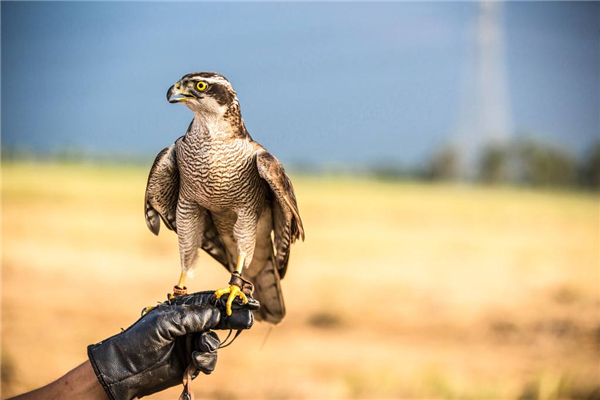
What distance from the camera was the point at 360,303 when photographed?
1263 cm

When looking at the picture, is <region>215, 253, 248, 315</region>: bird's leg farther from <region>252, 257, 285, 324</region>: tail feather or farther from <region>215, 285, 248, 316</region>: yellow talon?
<region>252, 257, 285, 324</region>: tail feather

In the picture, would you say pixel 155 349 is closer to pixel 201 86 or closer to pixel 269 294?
pixel 269 294

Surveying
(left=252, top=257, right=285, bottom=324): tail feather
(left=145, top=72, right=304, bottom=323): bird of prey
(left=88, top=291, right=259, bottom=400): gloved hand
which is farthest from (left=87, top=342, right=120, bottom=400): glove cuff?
(left=252, top=257, right=285, bottom=324): tail feather

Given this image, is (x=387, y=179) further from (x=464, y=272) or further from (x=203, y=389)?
(x=203, y=389)

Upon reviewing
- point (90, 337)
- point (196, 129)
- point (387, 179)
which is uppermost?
point (196, 129)

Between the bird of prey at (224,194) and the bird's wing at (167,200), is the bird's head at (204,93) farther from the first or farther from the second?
the bird's wing at (167,200)

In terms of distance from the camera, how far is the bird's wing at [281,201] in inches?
151

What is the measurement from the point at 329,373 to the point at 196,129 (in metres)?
5.67

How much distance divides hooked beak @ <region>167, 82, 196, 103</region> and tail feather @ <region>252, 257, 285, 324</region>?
4.36ft

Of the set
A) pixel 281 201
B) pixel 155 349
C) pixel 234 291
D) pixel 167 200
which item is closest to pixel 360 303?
pixel 167 200

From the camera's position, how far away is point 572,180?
46281 millimetres

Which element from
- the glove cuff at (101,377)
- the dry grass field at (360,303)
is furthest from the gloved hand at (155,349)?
the dry grass field at (360,303)

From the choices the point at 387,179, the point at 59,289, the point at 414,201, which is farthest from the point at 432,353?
the point at 387,179

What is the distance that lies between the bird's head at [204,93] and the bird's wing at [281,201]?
0.37 meters
